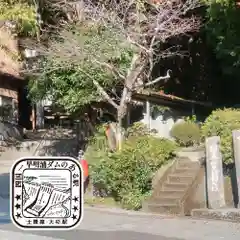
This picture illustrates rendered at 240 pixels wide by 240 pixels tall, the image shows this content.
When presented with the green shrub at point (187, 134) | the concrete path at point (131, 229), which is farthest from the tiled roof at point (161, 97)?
the concrete path at point (131, 229)

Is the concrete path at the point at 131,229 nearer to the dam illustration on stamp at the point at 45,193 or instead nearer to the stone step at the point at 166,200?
the stone step at the point at 166,200

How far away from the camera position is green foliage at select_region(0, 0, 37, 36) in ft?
61.7

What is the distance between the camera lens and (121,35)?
56.1 ft

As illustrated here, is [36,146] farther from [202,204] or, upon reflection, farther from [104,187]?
[202,204]

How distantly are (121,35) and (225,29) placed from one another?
4.06m

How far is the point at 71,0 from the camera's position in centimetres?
1909

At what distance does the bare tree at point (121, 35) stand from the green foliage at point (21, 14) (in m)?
1.54

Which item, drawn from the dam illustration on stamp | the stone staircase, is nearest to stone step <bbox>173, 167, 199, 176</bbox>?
the stone staircase

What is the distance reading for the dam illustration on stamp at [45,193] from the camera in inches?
92.7

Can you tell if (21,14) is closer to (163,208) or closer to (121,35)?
(121,35)

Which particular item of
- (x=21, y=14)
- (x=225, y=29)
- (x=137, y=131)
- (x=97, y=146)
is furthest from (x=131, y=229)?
(x=21, y=14)

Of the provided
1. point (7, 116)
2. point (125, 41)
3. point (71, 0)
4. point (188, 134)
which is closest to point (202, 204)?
point (188, 134)

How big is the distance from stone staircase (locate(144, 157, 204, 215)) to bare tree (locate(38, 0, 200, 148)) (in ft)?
7.85

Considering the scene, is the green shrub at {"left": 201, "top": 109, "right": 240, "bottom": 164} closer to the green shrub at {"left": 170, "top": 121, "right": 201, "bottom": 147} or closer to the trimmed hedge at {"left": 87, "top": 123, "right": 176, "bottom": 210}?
the trimmed hedge at {"left": 87, "top": 123, "right": 176, "bottom": 210}
